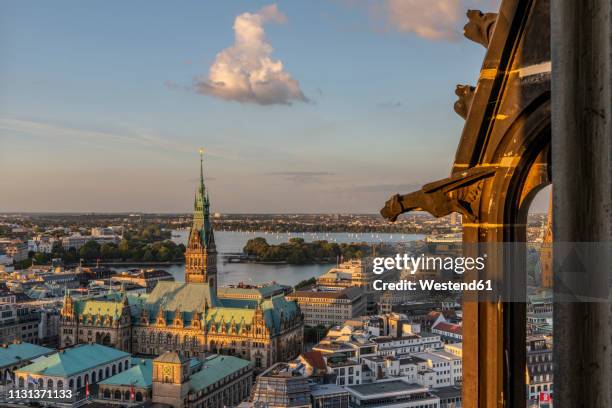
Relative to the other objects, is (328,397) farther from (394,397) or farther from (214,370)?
(214,370)

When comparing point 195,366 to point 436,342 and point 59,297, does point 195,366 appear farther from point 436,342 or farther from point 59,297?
point 59,297

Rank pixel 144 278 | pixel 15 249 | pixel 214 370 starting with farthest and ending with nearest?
pixel 15 249 < pixel 144 278 < pixel 214 370

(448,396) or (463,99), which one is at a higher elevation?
(463,99)

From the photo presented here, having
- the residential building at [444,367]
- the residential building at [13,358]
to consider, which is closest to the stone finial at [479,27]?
the residential building at [444,367]

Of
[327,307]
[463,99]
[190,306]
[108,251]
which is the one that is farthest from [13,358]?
[108,251]

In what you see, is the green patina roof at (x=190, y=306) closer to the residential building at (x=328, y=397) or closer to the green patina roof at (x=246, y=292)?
the green patina roof at (x=246, y=292)

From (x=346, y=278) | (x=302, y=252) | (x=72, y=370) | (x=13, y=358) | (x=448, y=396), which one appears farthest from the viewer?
(x=302, y=252)

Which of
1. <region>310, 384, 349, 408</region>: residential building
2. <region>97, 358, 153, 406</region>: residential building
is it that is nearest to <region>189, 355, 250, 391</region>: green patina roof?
<region>97, 358, 153, 406</region>: residential building

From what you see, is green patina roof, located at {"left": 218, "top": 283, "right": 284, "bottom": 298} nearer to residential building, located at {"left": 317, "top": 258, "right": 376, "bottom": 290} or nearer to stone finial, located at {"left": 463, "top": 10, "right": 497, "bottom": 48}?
residential building, located at {"left": 317, "top": 258, "right": 376, "bottom": 290}
